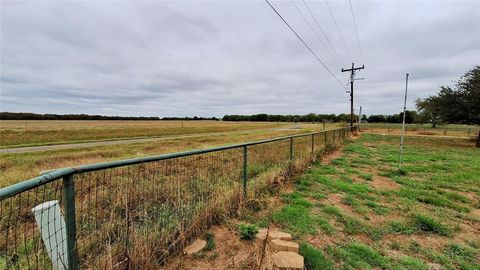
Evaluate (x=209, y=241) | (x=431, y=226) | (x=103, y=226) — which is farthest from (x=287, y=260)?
(x=431, y=226)

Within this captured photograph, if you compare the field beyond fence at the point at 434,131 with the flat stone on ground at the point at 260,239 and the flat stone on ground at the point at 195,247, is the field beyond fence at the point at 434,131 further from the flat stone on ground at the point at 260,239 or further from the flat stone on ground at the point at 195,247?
the flat stone on ground at the point at 195,247

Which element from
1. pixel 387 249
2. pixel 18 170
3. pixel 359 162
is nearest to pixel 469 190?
pixel 359 162

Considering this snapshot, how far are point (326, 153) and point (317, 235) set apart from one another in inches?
333

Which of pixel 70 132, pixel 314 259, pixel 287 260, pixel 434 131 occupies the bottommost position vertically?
pixel 434 131

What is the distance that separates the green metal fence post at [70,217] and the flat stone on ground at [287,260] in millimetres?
1906

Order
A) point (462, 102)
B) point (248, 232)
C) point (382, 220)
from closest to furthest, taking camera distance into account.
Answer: point (248, 232), point (382, 220), point (462, 102)

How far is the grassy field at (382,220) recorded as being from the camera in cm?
292

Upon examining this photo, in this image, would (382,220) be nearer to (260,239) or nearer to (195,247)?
(260,239)

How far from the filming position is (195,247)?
9.85 ft

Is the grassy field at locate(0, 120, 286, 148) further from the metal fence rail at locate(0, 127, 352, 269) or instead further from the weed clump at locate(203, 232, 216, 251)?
A: the weed clump at locate(203, 232, 216, 251)

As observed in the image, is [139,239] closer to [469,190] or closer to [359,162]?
[469,190]

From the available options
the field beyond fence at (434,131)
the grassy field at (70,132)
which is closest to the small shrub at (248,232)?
the grassy field at (70,132)

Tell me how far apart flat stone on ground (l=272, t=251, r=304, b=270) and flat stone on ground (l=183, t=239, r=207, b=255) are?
0.96m

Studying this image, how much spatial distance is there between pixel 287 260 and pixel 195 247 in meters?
1.17
